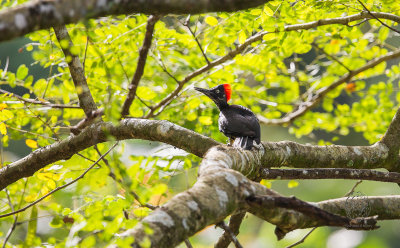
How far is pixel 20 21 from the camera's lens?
136 cm

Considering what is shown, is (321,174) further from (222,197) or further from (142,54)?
(142,54)

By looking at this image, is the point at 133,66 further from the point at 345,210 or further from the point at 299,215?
the point at 299,215

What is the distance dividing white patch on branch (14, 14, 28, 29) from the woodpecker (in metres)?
2.22

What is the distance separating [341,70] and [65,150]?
397cm

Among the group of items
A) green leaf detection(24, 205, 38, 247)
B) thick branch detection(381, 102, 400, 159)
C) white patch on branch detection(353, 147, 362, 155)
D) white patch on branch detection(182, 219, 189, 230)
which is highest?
white patch on branch detection(182, 219, 189, 230)

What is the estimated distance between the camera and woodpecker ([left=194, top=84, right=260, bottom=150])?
149 inches

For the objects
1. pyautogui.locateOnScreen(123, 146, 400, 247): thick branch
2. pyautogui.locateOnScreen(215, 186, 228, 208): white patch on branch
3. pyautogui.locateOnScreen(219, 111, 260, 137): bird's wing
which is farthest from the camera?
pyautogui.locateOnScreen(219, 111, 260, 137): bird's wing

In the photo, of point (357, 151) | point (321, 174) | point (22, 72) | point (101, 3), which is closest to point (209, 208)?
point (101, 3)

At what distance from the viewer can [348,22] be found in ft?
12.7

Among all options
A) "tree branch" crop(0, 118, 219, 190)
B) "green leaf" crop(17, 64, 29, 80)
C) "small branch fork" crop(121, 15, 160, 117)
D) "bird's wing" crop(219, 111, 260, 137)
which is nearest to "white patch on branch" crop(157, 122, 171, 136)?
"tree branch" crop(0, 118, 219, 190)

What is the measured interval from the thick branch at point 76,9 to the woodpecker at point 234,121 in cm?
185

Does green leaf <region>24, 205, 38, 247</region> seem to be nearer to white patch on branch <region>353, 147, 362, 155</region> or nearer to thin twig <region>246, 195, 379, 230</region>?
thin twig <region>246, 195, 379, 230</region>

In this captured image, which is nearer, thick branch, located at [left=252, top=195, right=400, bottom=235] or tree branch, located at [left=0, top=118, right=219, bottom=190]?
tree branch, located at [left=0, top=118, right=219, bottom=190]

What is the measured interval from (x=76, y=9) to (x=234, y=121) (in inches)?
111
